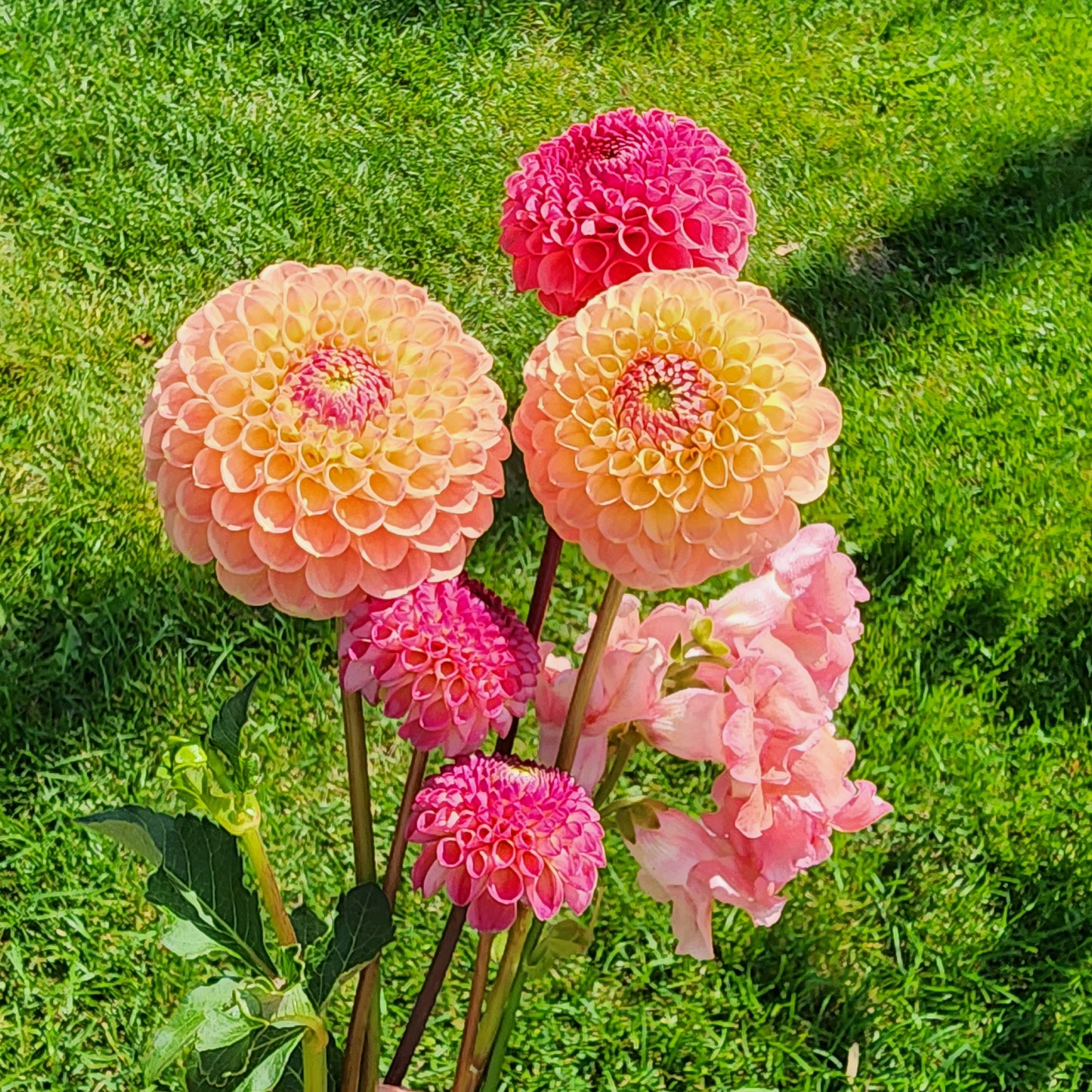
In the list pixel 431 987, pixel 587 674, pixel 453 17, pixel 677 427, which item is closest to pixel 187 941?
pixel 431 987

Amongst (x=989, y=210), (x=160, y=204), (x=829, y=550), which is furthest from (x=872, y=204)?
(x=829, y=550)

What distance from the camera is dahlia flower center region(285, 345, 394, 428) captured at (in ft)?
2.10

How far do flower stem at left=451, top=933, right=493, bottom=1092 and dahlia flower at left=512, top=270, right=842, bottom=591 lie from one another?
0.26m

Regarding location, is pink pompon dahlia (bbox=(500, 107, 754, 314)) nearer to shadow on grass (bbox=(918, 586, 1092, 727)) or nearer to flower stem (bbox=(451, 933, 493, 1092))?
flower stem (bbox=(451, 933, 493, 1092))

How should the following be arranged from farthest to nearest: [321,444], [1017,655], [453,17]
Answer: [453,17] < [1017,655] < [321,444]

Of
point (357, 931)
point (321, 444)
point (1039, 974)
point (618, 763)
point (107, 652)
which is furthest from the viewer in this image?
point (107, 652)

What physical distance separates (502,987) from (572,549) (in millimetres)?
1458

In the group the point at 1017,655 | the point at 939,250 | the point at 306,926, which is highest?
the point at 306,926

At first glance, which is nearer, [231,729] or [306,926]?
[231,729]

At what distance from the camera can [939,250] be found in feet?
9.45

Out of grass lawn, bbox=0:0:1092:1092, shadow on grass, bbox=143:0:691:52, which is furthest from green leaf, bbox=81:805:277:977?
shadow on grass, bbox=143:0:691:52

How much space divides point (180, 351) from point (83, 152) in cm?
233

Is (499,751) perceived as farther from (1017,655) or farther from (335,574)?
(1017,655)

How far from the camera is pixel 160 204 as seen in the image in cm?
267
